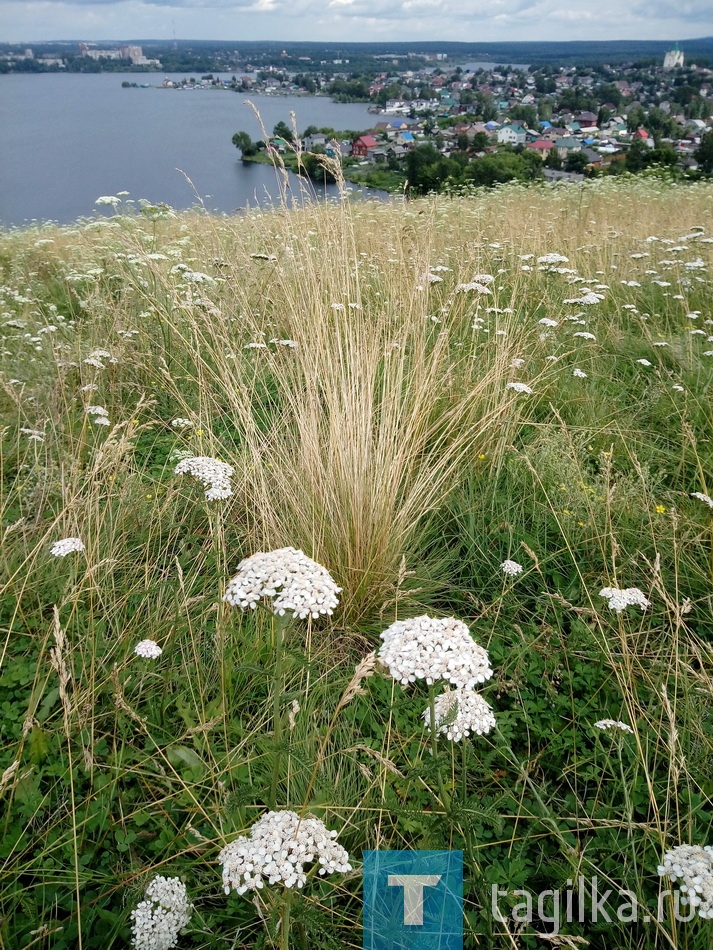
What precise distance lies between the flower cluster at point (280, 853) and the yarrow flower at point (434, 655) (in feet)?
0.96

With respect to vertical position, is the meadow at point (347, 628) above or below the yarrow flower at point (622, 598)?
below

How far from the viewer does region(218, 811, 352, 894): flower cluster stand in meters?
0.91

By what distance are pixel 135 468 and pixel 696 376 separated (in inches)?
133

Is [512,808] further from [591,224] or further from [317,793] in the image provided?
[591,224]

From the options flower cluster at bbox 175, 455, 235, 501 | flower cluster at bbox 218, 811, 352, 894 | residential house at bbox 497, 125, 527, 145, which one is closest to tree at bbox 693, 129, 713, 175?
residential house at bbox 497, 125, 527, 145

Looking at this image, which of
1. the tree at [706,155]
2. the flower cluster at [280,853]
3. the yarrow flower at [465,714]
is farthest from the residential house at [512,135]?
the flower cluster at [280,853]

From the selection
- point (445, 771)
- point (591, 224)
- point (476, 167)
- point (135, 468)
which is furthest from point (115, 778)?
Answer: point (476, 167)

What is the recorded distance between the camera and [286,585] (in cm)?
116

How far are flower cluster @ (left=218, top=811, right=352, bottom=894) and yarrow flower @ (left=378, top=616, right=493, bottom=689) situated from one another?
294 millimetres

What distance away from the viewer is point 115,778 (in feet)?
4.94

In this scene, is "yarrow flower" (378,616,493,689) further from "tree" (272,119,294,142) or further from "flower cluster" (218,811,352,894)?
"tree" (272,119,294,142)

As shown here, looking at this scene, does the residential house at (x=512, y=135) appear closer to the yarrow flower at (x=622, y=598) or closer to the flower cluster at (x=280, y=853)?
A: the yarrow flower at (x=622, y=598)

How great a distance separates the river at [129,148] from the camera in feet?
39.4

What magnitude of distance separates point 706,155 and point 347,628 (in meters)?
18.4
